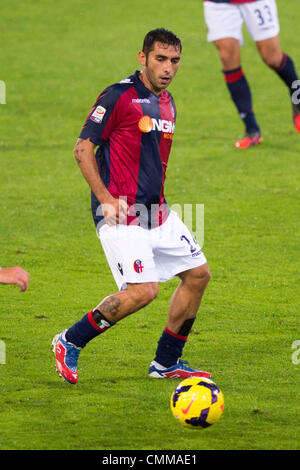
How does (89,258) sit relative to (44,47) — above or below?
below

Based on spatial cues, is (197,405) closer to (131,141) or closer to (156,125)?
(131,141)

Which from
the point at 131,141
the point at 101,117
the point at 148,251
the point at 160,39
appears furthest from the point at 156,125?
the point at 148,251

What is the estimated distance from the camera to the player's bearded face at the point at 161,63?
233 inches

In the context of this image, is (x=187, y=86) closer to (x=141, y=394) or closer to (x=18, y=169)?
(x=18, y=169)

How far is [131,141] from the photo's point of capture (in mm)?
5961

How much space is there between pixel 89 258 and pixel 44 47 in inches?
368

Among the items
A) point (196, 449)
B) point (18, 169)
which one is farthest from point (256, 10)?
point (196, 449)

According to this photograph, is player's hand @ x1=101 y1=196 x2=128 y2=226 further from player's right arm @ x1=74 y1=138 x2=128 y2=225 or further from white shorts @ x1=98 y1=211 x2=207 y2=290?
white shorts @ x1=98 y1=211 x2=207 y2=290

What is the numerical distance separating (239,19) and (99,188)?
6.15m

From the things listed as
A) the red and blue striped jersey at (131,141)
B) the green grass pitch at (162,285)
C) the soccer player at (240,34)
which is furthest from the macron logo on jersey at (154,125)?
the soccer player at (240,34)

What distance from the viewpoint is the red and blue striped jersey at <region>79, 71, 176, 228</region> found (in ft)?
19.3

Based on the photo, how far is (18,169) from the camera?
11391 mm

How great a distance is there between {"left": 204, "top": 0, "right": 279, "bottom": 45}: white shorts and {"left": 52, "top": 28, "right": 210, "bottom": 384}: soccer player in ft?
17.6

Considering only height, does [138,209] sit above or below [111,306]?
above
